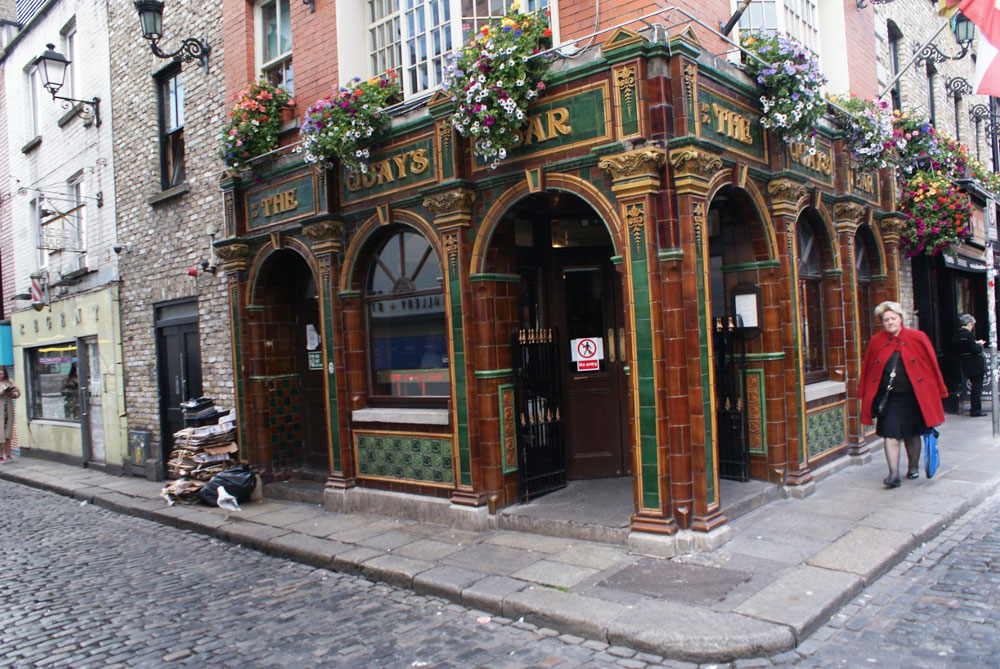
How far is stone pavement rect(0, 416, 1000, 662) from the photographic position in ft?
15.5

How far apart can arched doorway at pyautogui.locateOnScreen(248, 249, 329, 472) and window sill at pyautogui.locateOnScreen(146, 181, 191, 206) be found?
2.70 metres

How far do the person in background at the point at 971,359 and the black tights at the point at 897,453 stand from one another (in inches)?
211

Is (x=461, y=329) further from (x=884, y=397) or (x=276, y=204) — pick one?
(x=884, y=397)

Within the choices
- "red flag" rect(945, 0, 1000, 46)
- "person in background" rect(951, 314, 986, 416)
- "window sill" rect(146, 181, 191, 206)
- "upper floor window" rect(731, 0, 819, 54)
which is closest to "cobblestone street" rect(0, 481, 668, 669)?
"window sill" rect(146, 181, 191, 206)

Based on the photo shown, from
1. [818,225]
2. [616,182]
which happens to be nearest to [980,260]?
[818,225]

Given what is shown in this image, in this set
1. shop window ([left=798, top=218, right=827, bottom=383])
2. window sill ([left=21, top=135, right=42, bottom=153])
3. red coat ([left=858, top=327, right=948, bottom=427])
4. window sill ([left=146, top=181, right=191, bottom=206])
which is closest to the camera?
red coat ([left=858, top=327, right=948, bottom=427])

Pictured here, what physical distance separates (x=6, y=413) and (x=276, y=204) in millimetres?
11649

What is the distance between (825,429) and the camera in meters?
8.69

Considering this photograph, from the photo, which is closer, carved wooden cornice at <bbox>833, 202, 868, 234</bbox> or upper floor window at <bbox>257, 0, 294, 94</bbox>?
carved wooden cornice at <bbox>833, 202, 868, 234</bbox>

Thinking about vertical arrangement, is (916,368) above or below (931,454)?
above

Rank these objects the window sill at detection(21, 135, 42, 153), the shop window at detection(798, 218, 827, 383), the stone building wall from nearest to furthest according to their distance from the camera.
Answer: the shop window at detection(798, 218, 827, 383), the stone building wall, the window sill at detection(21, 135, 42, 153)

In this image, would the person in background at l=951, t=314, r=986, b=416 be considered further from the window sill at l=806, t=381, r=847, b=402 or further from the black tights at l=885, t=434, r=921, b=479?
the black tights at l=885, t=434, r=921, b=479

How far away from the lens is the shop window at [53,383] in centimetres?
1550

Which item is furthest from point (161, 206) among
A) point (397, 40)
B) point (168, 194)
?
point (397, 40)
